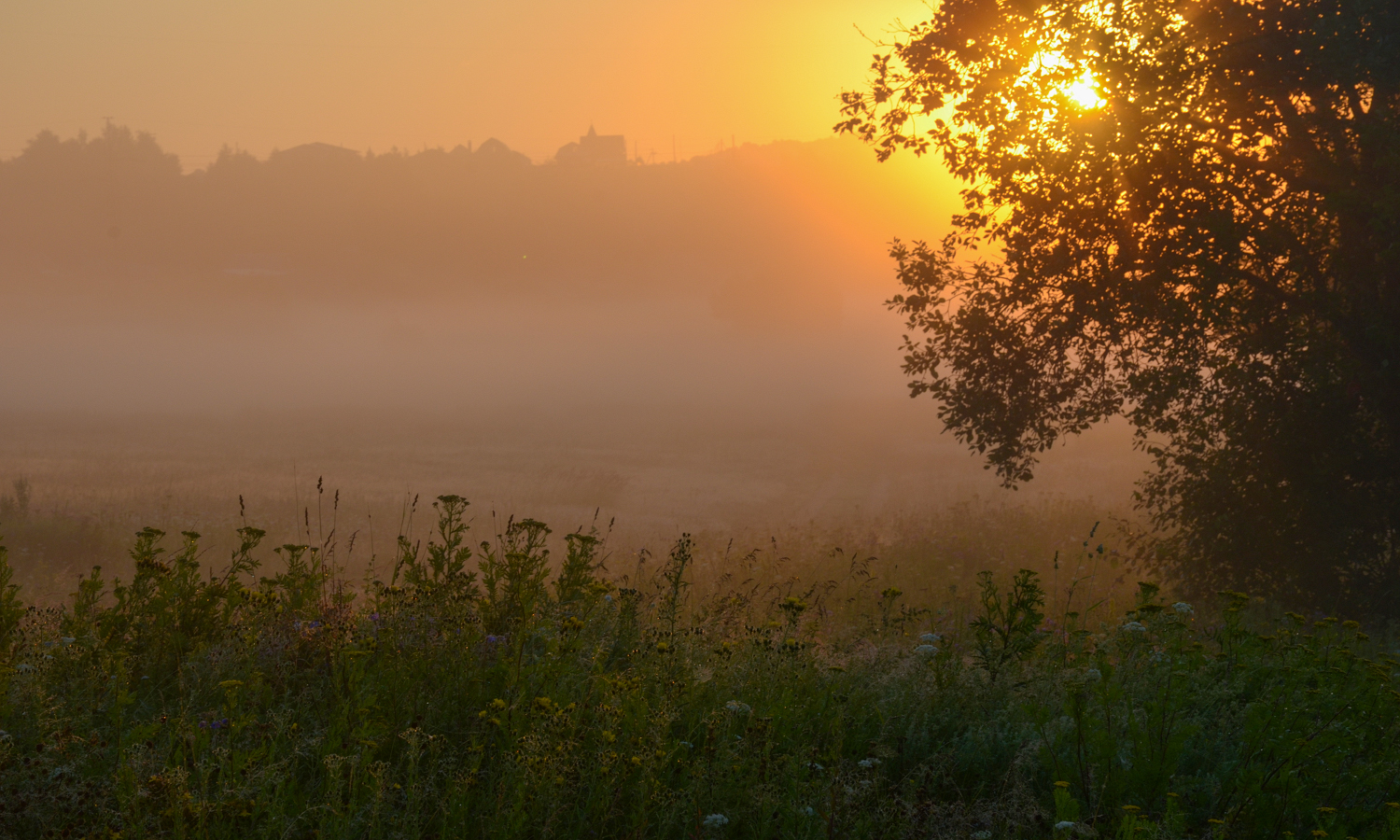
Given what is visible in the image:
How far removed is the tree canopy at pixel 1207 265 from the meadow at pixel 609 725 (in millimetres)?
6415

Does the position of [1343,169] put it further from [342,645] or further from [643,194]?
[643,194]

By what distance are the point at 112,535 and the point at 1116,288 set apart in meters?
21.4

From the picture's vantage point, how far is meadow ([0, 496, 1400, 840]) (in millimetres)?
3785

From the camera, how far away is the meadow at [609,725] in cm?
379

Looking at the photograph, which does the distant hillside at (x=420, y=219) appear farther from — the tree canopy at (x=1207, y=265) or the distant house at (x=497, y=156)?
the tree canopy at (x=1207, y=265)

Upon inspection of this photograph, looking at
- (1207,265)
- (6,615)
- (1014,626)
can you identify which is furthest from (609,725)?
(1207,265)

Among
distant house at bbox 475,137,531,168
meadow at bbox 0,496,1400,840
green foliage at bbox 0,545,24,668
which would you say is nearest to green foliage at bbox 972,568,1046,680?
meadow at bbox 0,496,1400,840

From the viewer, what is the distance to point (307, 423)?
5159 cm

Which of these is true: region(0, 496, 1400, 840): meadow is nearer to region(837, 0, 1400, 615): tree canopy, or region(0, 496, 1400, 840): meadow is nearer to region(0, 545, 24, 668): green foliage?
region(0, 545, 24, 668): green foliage

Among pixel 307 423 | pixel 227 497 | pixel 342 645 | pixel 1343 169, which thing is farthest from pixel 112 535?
pixel 307 423

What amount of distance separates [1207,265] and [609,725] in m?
9.68

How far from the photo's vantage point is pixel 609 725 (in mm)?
4156

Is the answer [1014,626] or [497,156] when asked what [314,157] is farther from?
[1014,626]

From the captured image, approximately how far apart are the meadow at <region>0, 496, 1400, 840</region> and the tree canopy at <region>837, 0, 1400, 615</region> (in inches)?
253
